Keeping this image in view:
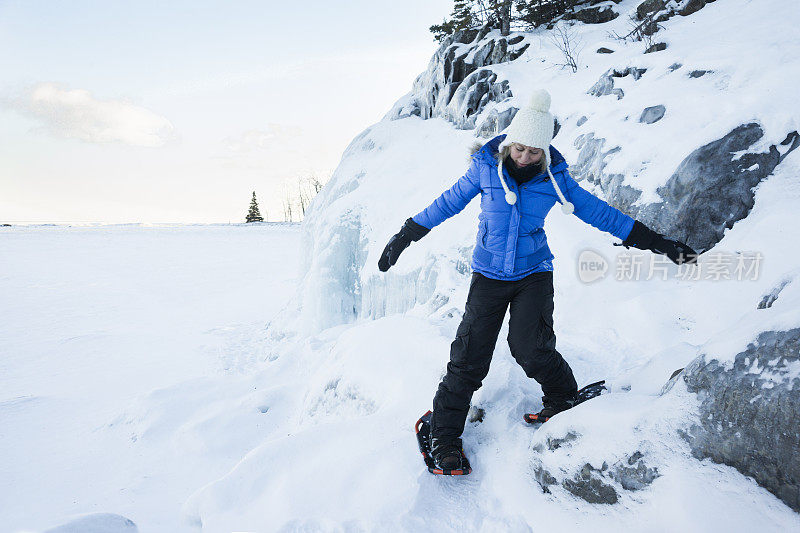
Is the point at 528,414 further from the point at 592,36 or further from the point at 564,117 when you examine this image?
the point at 592,36

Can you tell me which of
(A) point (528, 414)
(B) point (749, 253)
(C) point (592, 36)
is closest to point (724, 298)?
(B) point (749, 253)

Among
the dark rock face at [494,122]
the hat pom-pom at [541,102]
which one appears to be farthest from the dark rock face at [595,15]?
the hat pom-pom at [541,102]

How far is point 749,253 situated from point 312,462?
3726mm

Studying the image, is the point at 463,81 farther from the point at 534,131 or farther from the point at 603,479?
the point at 603,479

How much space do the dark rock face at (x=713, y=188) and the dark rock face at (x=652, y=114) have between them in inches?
46.4

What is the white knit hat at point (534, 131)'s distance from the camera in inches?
73.9

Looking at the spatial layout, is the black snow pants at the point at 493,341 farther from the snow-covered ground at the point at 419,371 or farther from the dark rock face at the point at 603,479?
the dark rock face at the point at 603,479

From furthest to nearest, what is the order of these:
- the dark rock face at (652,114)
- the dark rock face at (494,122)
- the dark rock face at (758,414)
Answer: the dark rock face at (494,122) → the dark rock face at (652,114) → the dark rock face at (758,414)

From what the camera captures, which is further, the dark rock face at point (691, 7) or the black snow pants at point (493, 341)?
the dark rock face at point (691, 7)

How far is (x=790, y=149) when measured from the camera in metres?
3.77

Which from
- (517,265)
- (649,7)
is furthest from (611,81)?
(517,265)

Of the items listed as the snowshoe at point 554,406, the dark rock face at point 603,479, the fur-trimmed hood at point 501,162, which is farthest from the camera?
the snowshoe at point 554,406

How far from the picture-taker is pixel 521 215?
6.71 ft

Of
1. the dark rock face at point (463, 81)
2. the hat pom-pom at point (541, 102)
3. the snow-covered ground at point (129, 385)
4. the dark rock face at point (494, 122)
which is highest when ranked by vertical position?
the dark rock face at point (463, 81)
